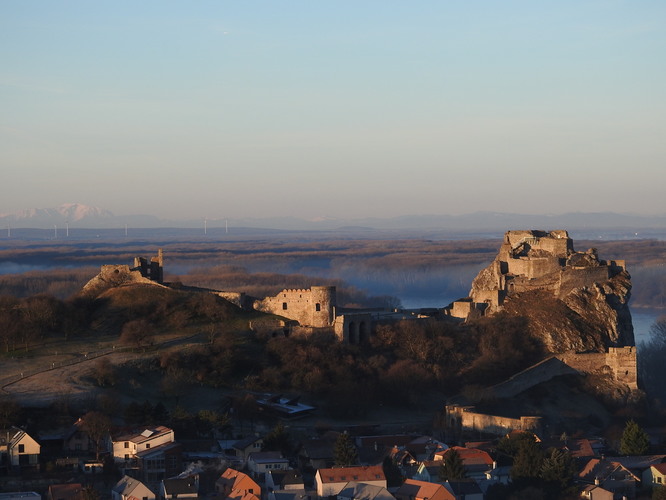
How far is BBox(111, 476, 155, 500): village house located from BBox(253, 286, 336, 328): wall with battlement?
17352mm

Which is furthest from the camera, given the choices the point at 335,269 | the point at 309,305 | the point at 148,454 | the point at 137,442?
the point at 335,269

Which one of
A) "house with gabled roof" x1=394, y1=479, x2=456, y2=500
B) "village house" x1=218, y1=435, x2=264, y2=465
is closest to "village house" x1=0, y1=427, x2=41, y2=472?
"village house" x1=218, y1=435, x2=264, y2=465

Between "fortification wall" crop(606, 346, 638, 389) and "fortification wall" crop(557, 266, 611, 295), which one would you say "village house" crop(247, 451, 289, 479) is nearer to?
"fortification wall" crop(606, 346, 638, 389)

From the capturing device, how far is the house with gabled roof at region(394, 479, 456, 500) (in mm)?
37688

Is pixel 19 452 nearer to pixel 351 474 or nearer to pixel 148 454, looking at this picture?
pixel 148 454

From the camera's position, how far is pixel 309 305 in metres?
55.0

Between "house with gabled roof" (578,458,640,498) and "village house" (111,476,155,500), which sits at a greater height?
"village house" (111,476,155,500)

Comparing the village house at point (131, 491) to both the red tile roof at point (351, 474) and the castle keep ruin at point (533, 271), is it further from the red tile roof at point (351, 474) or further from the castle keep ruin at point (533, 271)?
the castle keep ruin at point (533, 271)

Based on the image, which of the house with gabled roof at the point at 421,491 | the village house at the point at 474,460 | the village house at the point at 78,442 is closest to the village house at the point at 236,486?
the house with gabled roof at the point at 421,491

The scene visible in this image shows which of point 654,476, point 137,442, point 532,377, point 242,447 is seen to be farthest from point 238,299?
point 654,476

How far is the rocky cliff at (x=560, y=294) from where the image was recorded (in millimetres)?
56562

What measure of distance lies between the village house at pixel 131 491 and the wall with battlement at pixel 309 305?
17.4 m

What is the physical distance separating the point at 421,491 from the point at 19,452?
39.3 feet

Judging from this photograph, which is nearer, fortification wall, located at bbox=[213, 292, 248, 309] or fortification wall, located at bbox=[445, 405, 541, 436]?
fortification wall, located at bbox=[445, 405, 541, 436]
